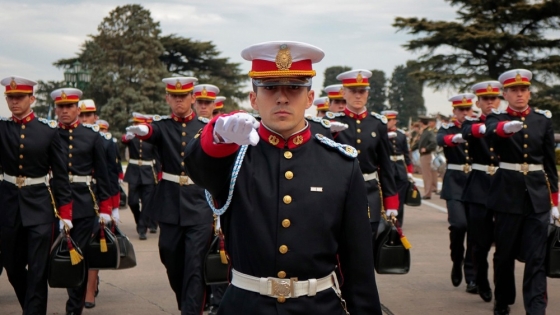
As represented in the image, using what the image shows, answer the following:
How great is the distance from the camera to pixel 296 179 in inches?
140

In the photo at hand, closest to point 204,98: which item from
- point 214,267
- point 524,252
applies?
point 214,267

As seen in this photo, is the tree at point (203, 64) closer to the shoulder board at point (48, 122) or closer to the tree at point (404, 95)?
the tree at point (404, 95)

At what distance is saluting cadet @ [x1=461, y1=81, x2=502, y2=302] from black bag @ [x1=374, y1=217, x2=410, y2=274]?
50.7 inches

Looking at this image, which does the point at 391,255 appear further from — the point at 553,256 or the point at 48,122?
the point at 48,122

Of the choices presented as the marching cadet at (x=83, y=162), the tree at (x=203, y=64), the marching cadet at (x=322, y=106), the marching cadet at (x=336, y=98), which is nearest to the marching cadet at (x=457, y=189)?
the marching cadet at (x=336, y=98)

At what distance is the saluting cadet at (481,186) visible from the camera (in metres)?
8.77

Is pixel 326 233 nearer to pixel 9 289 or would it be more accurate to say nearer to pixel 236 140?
pixel 236 140

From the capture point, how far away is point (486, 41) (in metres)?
39.2

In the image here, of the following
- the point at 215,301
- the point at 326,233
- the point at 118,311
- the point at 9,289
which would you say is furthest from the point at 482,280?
the point at 326,233

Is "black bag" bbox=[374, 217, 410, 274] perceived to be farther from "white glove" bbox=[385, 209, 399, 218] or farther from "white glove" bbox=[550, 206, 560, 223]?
"white glove" bbox=[550, 206, 560, 223]

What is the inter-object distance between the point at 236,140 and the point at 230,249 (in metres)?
0.64

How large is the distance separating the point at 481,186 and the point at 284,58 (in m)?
6.06

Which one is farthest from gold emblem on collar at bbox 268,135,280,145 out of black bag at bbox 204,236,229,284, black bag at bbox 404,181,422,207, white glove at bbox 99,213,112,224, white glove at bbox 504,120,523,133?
black bag at bbox 404,181,422,207

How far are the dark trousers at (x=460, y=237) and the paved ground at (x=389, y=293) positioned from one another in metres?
0.24
